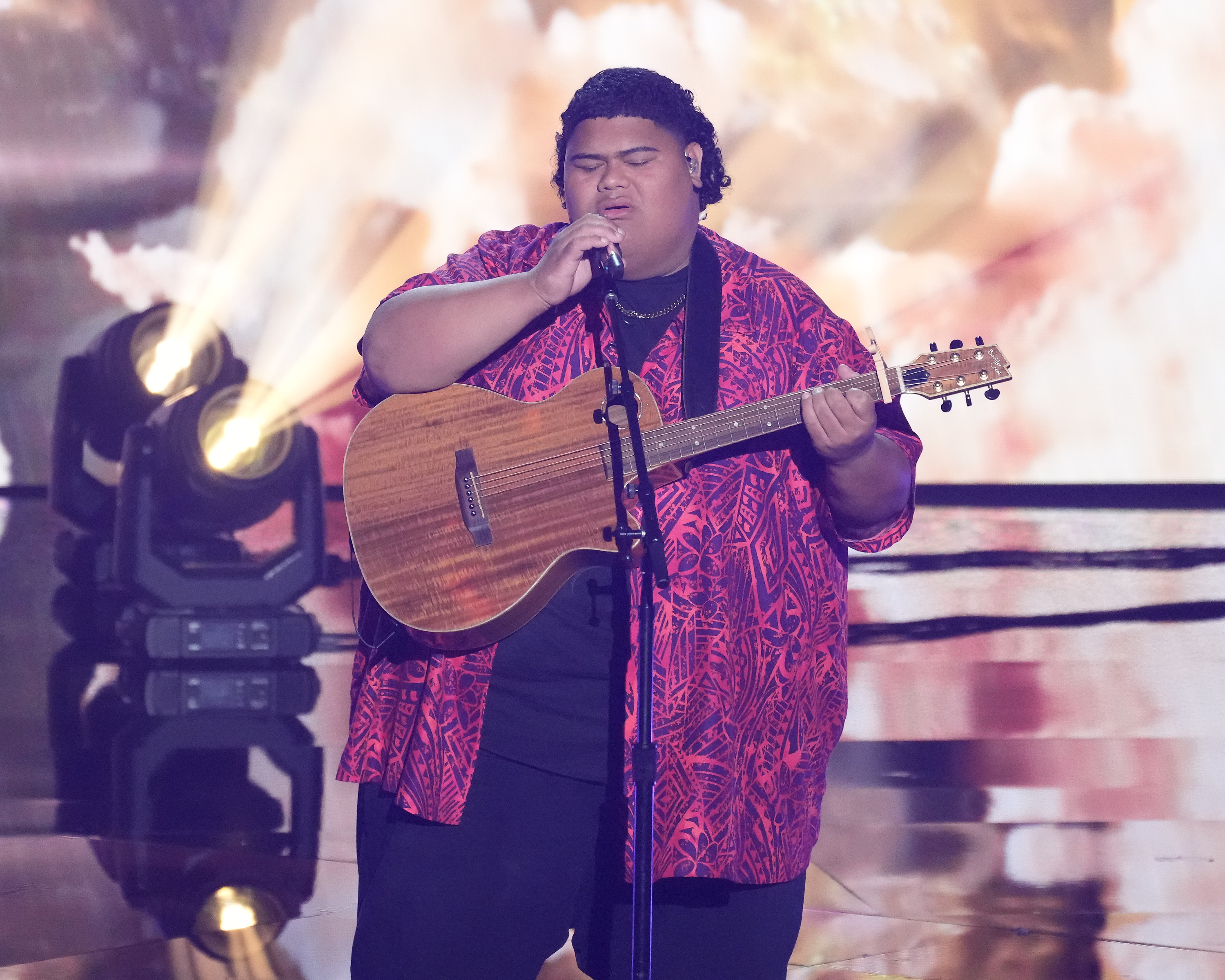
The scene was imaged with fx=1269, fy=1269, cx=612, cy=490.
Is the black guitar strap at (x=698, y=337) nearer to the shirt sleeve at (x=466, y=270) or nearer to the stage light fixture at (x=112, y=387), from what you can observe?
the shirt sleeve at (x=466, y=270)

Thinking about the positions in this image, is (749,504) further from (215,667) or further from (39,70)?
(39,70)

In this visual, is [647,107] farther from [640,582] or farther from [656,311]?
[640,582]

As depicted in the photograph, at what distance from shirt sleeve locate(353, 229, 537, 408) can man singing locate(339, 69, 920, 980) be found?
0.05ft

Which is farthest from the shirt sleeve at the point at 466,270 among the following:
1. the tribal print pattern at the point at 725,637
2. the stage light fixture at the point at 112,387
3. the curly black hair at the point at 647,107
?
the stage light fixture at the point at 112,387

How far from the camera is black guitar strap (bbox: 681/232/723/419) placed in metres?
1.66

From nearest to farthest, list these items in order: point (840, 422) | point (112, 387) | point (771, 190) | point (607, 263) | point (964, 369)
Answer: point (607, 263), point (840, 422), point (964, 369), point (112, 387), point (771, 190)

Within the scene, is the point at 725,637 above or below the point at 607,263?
below

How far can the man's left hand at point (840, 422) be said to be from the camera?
5.24 feet

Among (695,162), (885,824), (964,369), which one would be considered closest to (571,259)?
(695,162)

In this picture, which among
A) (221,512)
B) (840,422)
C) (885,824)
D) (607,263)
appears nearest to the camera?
(607,263)

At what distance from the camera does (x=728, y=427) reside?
1.64 metres

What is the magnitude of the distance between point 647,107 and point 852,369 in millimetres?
447

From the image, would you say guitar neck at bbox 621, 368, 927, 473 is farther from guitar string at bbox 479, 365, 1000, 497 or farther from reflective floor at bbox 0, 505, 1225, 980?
reflective floor at bbox 0, 505, 1225, 980

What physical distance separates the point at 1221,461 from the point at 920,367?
A: 600 centimetres
